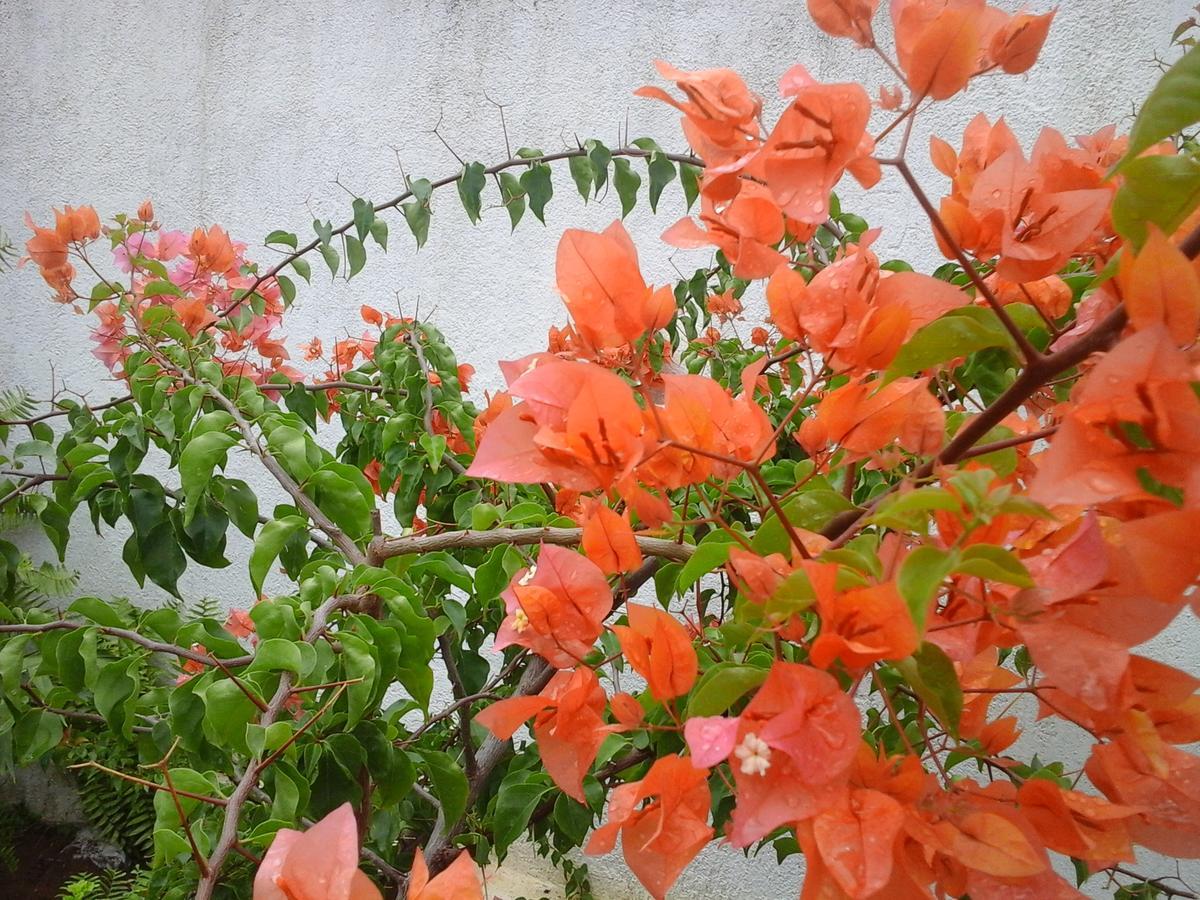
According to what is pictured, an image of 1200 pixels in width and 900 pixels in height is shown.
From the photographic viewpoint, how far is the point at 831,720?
0.22 m

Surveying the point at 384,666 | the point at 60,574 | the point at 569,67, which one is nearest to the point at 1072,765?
the point at 384,666

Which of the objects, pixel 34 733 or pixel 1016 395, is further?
pixel 34 733

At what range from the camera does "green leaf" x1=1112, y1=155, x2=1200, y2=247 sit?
20 cm

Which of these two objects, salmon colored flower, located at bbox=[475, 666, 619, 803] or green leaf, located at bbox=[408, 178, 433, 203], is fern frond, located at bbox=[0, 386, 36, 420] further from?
salmon colored flower, located at bbox=[475, 666, 619, 803]

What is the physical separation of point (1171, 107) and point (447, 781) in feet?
1.54

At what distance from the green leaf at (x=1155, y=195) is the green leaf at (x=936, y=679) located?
0.12m

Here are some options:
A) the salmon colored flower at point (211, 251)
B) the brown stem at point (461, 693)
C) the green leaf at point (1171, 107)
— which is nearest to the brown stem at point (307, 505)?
the brown stem at point (461, 693)

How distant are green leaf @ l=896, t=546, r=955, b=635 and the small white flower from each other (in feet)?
0.18

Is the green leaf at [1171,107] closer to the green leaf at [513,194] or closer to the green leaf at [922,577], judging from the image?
the green leaf at [922,577]

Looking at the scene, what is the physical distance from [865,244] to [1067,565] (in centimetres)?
15

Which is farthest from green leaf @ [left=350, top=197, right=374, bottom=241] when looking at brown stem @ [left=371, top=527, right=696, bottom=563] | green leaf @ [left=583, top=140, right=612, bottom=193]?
brown stem @ [left=371, top=527, right=696, bottom=563]

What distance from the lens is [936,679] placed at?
9.4 inches

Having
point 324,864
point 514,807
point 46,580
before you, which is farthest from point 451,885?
point 46,580

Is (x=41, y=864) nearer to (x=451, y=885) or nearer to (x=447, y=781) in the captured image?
(x=447, y=781)
